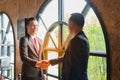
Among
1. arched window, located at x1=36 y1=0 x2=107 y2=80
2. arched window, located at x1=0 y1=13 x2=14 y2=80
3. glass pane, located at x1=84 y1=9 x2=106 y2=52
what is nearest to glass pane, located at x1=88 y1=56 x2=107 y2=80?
arched window, located at x1=36 y1=0 x2=107 y2=80

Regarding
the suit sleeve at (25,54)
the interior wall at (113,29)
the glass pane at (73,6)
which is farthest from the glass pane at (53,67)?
the interior wall at (113,29)

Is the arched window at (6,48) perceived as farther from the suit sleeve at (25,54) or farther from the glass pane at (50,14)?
the suit sleeve at (25,54)

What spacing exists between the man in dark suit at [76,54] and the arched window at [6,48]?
433cm

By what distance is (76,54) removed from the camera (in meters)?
2.26

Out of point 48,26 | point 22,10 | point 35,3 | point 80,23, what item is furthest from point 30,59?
point 22,10

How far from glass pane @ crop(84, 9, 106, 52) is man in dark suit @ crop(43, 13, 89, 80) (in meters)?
0.95

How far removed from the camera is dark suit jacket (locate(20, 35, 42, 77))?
3062 millimetres

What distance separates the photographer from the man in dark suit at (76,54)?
2270 mm

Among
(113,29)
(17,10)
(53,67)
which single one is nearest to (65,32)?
(53,67)

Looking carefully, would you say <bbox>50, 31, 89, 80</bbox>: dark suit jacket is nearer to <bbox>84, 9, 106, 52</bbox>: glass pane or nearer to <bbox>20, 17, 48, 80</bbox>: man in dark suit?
<bbox>20, 17, 48, 80</bbox>: man in dark suit

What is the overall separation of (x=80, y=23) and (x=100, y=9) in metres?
0.74

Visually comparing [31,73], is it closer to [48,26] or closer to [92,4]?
[92,4]

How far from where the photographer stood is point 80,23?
92.7 inches

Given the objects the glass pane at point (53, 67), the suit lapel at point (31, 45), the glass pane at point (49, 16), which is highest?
the glass pane at point (49, 16)
